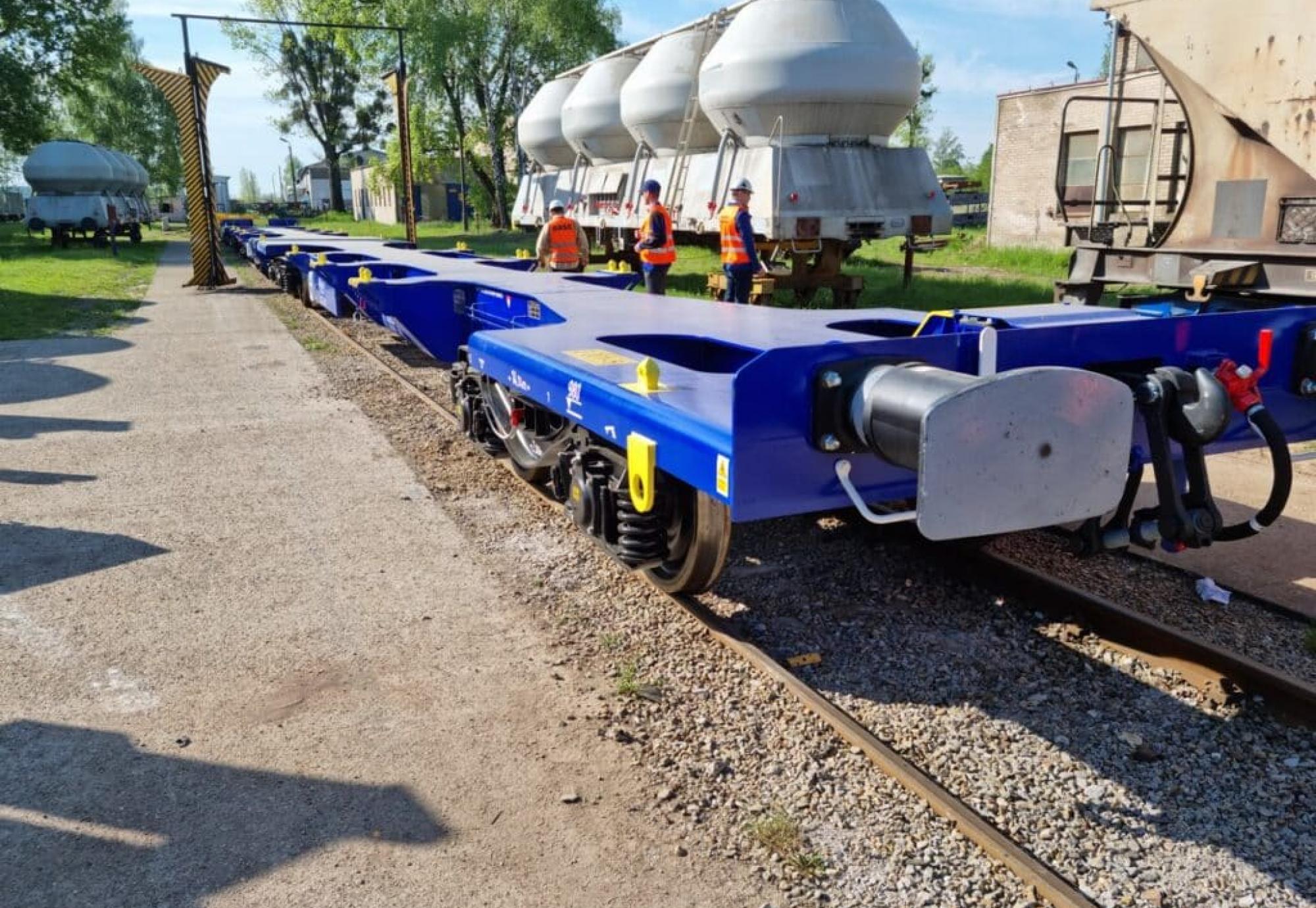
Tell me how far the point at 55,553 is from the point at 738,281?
6.91m

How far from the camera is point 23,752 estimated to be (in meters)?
3.07

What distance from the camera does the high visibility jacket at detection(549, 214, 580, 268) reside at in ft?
34.4

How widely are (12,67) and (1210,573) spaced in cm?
4502

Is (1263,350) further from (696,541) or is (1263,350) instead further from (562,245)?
(562,245)

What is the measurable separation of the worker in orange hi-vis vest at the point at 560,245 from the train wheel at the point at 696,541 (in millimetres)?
7103

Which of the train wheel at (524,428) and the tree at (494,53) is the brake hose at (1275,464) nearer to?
the train wheel at (524,428)

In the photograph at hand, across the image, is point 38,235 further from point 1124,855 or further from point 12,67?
point 1124,855

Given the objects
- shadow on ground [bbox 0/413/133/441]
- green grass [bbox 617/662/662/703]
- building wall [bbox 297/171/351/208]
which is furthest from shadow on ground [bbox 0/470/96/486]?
building wall [bbox 297/171/351/208]

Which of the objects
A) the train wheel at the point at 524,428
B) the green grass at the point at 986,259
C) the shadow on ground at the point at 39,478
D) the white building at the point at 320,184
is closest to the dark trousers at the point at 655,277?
the train wheel at the point at 524,428

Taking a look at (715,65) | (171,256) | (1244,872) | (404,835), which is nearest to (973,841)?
(1244,872)

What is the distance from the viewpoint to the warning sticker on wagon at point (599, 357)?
3.82 m

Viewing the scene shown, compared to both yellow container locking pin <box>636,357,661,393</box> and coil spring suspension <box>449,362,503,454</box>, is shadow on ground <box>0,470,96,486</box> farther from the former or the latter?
yellow container locking pin <box>636,357,661,393</box>

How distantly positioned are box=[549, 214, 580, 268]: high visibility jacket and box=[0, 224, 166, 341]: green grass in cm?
698

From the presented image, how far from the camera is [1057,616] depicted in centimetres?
396
